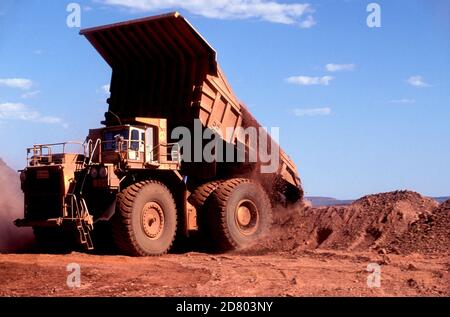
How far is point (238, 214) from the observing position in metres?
13.3

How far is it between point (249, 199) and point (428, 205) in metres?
5.31

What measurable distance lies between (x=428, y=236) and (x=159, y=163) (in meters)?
6.19

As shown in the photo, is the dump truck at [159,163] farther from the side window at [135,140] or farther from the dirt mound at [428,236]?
the dirt mound at [428,236]

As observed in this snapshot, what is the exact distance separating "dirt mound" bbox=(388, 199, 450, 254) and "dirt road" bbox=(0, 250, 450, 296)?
0.71m

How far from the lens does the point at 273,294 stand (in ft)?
23.9

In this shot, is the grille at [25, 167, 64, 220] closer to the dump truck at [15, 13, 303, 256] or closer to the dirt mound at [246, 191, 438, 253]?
the dump truck at [15, 13, 303, 256]

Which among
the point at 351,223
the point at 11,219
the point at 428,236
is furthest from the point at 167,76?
the point at 428,236

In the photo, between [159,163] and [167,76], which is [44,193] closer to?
[159,163]

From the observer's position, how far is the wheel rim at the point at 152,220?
36.9ft

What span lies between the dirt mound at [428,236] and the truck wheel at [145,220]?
4.96 m

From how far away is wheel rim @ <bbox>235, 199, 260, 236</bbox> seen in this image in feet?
43.7

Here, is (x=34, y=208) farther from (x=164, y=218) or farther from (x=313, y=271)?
(x=313, y=271)

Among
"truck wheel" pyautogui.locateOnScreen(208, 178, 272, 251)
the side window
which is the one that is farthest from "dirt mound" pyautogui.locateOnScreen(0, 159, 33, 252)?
"truck wheel" pyautogui.locateOnScreen(208, 178, 272, 251)
